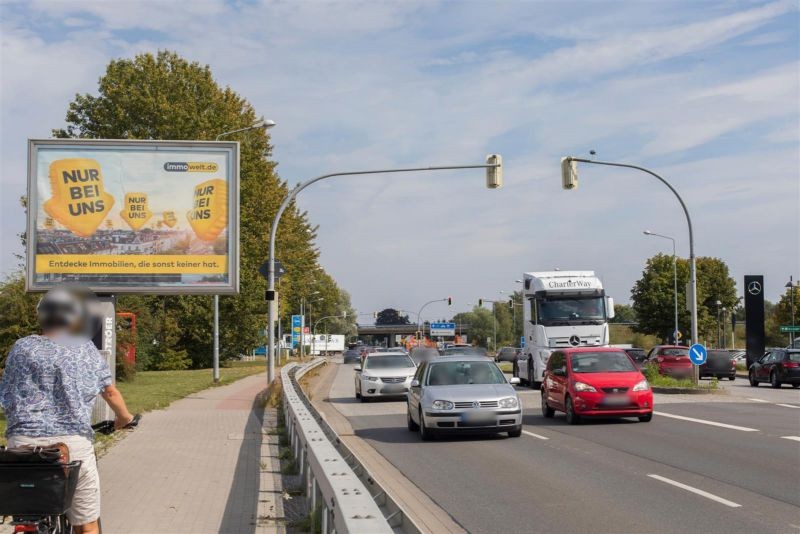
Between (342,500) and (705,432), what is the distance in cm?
1257

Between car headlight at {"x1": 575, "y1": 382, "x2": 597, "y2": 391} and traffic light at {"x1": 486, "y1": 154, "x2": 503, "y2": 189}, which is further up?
traffic light at {"x1": 486, "y1": 154, "x2": 503, "y2": 189}

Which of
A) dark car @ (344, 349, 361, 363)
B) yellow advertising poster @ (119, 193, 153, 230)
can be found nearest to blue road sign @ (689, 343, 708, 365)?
yellow advertising poster @ (119, 193, 153, 230)

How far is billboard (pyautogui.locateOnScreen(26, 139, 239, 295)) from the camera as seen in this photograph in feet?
69.3

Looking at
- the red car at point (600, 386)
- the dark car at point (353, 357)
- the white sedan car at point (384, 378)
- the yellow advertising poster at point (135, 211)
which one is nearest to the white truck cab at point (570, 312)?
the white sedan car at point (384, 378)

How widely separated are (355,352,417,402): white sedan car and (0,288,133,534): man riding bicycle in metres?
22.1

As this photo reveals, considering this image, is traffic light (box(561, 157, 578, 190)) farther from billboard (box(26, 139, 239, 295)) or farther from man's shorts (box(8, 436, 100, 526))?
man's shorts (box(8, 436, 100, 526))

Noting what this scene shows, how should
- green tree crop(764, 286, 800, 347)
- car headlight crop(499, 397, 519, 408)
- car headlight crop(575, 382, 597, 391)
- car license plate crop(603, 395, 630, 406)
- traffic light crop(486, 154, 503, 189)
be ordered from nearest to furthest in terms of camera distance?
car headlight crop(499, 397, 519, 408) < car license plate crop(603, 395, 630, 406) < car headlight crop(575, 382, 597, 391) < traffic light crop(486, 154, 503, 189) < green tree crop(764, 286, 800, 347)

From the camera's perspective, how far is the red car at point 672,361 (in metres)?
34.8

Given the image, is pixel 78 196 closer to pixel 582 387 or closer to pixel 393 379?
pixel 393 379

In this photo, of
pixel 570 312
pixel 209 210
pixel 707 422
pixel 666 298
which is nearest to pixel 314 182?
pixel 209 210

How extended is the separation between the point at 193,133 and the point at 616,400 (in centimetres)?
3518

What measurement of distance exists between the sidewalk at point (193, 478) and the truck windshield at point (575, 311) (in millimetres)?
12961

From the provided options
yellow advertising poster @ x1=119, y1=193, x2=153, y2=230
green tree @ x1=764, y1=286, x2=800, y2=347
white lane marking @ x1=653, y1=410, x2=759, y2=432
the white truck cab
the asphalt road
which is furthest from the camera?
green tree @ x1=764, y1=286, x2=800, y2=347

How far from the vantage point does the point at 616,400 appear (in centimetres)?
1839
